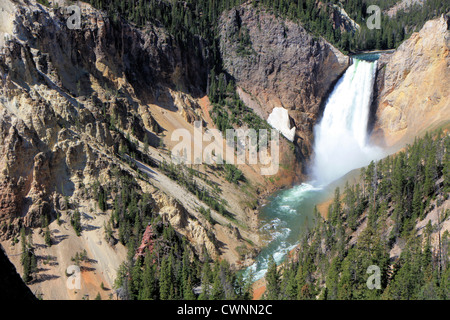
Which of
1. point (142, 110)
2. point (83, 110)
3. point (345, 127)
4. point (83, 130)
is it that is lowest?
point (83, 130)

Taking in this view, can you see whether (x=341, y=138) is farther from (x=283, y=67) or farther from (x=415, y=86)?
(x=283, y=67)

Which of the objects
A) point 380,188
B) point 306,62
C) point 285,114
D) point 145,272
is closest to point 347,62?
point 306,62

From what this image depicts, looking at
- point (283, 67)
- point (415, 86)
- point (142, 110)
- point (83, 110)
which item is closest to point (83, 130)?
point (83, 110)

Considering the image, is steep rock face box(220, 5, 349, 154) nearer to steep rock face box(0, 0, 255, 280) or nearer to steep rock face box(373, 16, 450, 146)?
steep rock face box(373, 16, 450, 146)

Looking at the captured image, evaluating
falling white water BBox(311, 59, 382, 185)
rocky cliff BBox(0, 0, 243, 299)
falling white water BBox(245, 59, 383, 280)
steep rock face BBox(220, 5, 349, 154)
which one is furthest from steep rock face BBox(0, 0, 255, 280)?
falling white water BBox(311, 59, 382, 185)

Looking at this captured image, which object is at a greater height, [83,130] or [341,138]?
[341,138]

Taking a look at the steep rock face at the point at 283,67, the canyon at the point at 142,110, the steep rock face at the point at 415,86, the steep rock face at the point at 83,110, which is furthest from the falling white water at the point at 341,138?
→ the steep rock face at the point at 83,110
